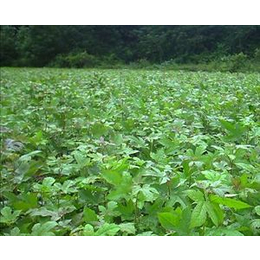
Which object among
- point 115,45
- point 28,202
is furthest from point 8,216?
point 115,45

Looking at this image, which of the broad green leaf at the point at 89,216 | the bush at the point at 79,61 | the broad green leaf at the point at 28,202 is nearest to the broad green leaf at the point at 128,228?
the broad green leaf at the point at 89,216

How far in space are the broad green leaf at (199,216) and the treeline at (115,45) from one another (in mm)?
12238

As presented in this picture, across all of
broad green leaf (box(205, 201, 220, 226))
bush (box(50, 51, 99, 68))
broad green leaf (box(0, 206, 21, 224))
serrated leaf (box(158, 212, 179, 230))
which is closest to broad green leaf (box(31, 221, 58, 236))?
broad green leaf (box(0, 206, 21, 224))

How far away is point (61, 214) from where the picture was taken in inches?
44.7

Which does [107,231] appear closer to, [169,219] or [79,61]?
[169,219]

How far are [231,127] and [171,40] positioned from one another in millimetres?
14333

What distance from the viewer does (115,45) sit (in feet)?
58.0

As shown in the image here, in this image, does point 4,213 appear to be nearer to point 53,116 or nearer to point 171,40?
point 53,116

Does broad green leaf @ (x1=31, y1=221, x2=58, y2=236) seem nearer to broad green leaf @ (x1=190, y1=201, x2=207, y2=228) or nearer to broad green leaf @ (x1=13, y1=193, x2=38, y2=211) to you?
broad green leaf @ (x1=13, y1=193, x2=38, y2=211)

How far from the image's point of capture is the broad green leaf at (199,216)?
91cm

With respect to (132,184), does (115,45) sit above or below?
above

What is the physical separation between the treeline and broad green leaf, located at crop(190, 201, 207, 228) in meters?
12.2

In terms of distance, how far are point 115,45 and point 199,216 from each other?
1719 centimetres

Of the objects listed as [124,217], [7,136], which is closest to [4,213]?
[124,217]
